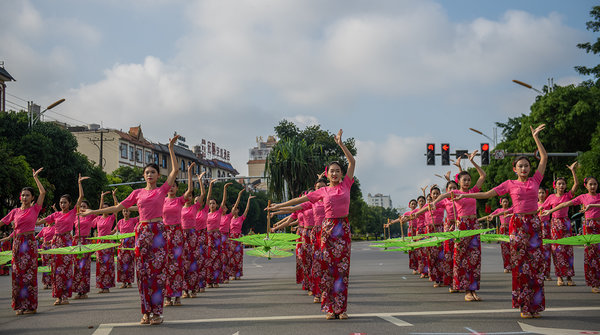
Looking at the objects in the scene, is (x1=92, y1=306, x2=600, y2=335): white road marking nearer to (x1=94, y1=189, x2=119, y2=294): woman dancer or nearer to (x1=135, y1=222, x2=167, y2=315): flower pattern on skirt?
(x1=135, y1=222, x2=167, y2=315): flower pattern on skirt

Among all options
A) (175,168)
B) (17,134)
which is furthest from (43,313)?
(17,134)

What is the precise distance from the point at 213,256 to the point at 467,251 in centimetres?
624

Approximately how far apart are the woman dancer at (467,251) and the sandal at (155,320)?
5.06m

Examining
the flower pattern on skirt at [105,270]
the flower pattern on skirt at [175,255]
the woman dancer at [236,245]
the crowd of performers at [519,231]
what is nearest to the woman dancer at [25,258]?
the flower pattern on skirt at [175,255]

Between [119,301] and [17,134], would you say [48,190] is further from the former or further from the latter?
[119,301]

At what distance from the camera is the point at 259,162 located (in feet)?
412

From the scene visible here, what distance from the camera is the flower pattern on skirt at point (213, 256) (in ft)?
46.7

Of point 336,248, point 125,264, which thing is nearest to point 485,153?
point 125,264

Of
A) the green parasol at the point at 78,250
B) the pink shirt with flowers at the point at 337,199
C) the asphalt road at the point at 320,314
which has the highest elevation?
the pink shirt with flowers at the point at 337,199

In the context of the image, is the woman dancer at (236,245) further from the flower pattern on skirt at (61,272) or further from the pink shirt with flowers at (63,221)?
the flower pattern on skirt at (61,272)

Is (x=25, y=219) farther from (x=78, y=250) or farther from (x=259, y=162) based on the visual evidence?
(x=259, y=162)

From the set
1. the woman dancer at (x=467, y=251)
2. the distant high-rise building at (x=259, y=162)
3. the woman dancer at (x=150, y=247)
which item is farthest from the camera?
the distant high-rise building at (x=259, y=162)

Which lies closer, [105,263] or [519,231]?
[519,231]

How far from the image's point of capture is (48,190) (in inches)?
1203
